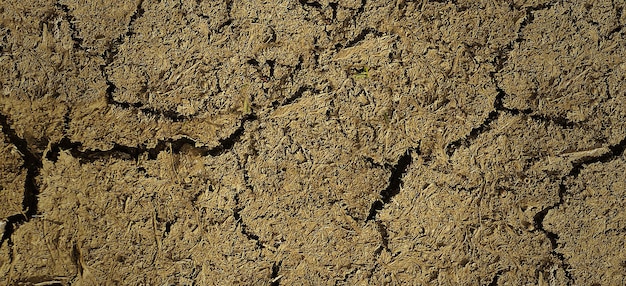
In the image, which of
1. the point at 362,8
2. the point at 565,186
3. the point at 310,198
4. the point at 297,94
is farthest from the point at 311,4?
the point at 565,186

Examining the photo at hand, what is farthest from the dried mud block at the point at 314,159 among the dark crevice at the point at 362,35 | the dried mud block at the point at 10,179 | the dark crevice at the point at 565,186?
the dried mud block at the point at 10,179

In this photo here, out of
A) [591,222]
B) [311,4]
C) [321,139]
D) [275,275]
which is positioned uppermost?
[311,4]

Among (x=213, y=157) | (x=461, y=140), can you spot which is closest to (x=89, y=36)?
(x=213, y=157)

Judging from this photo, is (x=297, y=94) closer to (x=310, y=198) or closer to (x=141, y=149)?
(x=310, y=198)

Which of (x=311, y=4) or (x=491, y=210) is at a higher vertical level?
(x=311, y=4)

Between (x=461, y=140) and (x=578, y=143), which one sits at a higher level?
(x=461, y=140)

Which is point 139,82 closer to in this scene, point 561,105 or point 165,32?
point 165,32

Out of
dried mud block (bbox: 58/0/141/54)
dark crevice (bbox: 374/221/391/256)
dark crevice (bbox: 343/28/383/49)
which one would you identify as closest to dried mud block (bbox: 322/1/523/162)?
dark crevice (bbox: 343/28/383/49)
